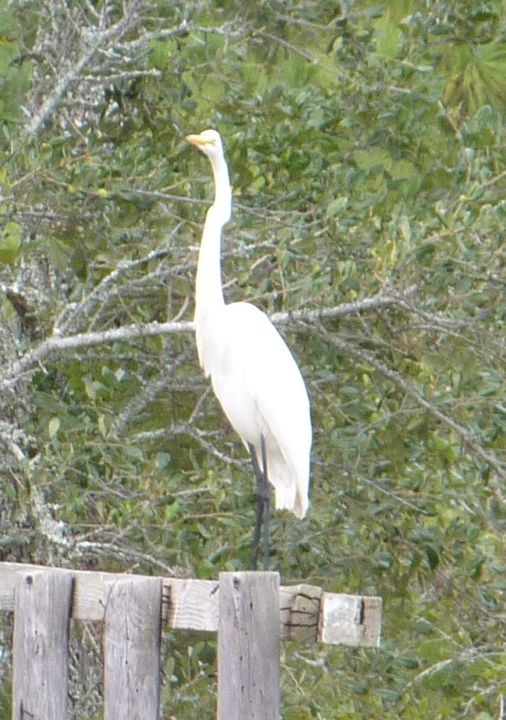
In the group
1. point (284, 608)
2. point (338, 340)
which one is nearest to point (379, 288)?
point (338, 340)

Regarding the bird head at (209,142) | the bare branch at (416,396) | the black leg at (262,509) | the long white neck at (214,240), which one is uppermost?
the bird head at (209,142)

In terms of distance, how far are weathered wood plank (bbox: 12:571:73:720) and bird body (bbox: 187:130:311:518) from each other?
1182 mm

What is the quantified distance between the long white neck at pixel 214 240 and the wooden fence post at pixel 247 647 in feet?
4.23

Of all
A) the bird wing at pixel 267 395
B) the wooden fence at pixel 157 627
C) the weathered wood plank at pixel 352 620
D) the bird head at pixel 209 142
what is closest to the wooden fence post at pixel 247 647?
the wooden fence at pixel 157 627

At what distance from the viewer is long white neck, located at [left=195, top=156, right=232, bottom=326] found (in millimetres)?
3756

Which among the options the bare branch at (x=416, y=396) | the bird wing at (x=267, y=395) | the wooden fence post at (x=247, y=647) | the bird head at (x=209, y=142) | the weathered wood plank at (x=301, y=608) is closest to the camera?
the wooden fence post at (x=247, y=647)

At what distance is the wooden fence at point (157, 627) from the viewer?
263 cm

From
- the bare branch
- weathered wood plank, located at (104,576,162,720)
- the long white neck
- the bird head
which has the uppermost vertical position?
the bird head

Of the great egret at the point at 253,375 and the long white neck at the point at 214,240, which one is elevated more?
the long white neck at the point at 214,240

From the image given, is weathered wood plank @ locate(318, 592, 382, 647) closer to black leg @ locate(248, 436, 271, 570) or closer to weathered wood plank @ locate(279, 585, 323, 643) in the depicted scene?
weathered wood plank @ locate(279, 585, 323, 643)

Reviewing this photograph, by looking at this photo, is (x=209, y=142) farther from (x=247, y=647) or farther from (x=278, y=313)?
(x=247, y=647)

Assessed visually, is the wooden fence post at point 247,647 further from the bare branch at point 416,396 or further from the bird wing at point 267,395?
the bird wing at point 267,395

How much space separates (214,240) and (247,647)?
142 centimetres

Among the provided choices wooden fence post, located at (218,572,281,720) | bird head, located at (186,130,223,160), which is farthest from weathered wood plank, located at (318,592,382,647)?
bird head, located at (186,130,223,160)
